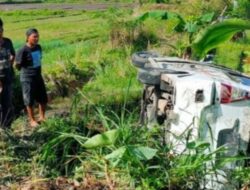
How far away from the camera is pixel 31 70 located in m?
9.38

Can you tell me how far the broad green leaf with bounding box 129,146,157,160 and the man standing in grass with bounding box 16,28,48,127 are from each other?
4.64 m

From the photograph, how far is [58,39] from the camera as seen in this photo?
22.7 m

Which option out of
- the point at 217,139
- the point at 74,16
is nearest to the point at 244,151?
the point at 217,139

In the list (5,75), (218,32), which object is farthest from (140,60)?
(5,75)

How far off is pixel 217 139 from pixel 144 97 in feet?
4.35

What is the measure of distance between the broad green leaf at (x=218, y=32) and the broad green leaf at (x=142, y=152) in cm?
152

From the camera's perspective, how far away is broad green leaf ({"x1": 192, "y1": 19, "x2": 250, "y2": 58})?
560cm

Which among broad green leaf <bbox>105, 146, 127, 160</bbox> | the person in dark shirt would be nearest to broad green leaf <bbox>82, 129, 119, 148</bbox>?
broad green leaf <bbox>105, 146, 127, 160</bbox>

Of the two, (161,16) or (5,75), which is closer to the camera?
(5,75)

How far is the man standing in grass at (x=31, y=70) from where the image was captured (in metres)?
9.15

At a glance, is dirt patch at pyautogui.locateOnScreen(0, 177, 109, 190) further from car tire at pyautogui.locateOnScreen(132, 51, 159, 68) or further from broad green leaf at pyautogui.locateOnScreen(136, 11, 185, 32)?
broad green leaf at pyautogui.locateOnScreen(136, 11, 185, 32)

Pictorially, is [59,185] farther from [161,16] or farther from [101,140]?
[161,16]

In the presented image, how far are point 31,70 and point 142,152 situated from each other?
16.9 feet

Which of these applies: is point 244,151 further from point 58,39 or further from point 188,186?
point 58,39
